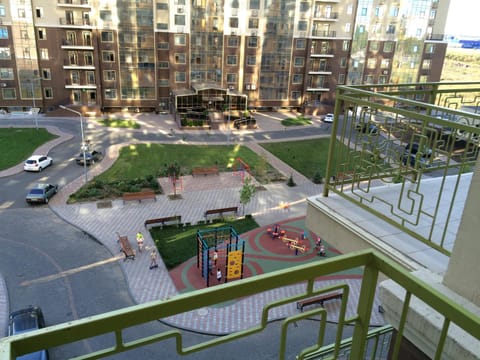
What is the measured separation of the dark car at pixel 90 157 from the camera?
28.9 metres

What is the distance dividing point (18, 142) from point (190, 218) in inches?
774

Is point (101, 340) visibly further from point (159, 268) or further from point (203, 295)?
point (203, 295)

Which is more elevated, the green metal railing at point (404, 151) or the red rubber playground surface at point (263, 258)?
the green metal railing at point (404, 151)

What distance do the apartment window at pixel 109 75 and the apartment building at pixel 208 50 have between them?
10 centimetres

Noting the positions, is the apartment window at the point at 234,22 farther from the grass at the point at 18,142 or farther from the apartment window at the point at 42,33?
the grass at the point at 18,142

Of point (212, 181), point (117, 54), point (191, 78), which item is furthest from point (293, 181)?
point (117, 54)

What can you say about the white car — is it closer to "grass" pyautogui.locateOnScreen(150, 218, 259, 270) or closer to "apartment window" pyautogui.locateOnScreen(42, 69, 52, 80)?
"grass" pyautogui.locateOnScreen(150, 218, 259, 270)

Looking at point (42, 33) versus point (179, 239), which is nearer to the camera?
point (179, 239)

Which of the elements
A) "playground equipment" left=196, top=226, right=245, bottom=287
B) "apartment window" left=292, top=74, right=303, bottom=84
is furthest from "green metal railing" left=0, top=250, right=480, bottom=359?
"apartment window" left=292, top=74, right=303, bottom=84

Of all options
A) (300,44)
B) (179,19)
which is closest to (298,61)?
(300,44)

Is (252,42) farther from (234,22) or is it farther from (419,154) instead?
(419,154)

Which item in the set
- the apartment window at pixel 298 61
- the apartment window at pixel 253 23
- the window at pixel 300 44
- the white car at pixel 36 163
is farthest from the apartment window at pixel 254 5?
the white car at pixel 36 163

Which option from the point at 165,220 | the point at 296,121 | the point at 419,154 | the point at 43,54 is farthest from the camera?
the point at 296,121

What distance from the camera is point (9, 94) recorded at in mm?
41094
